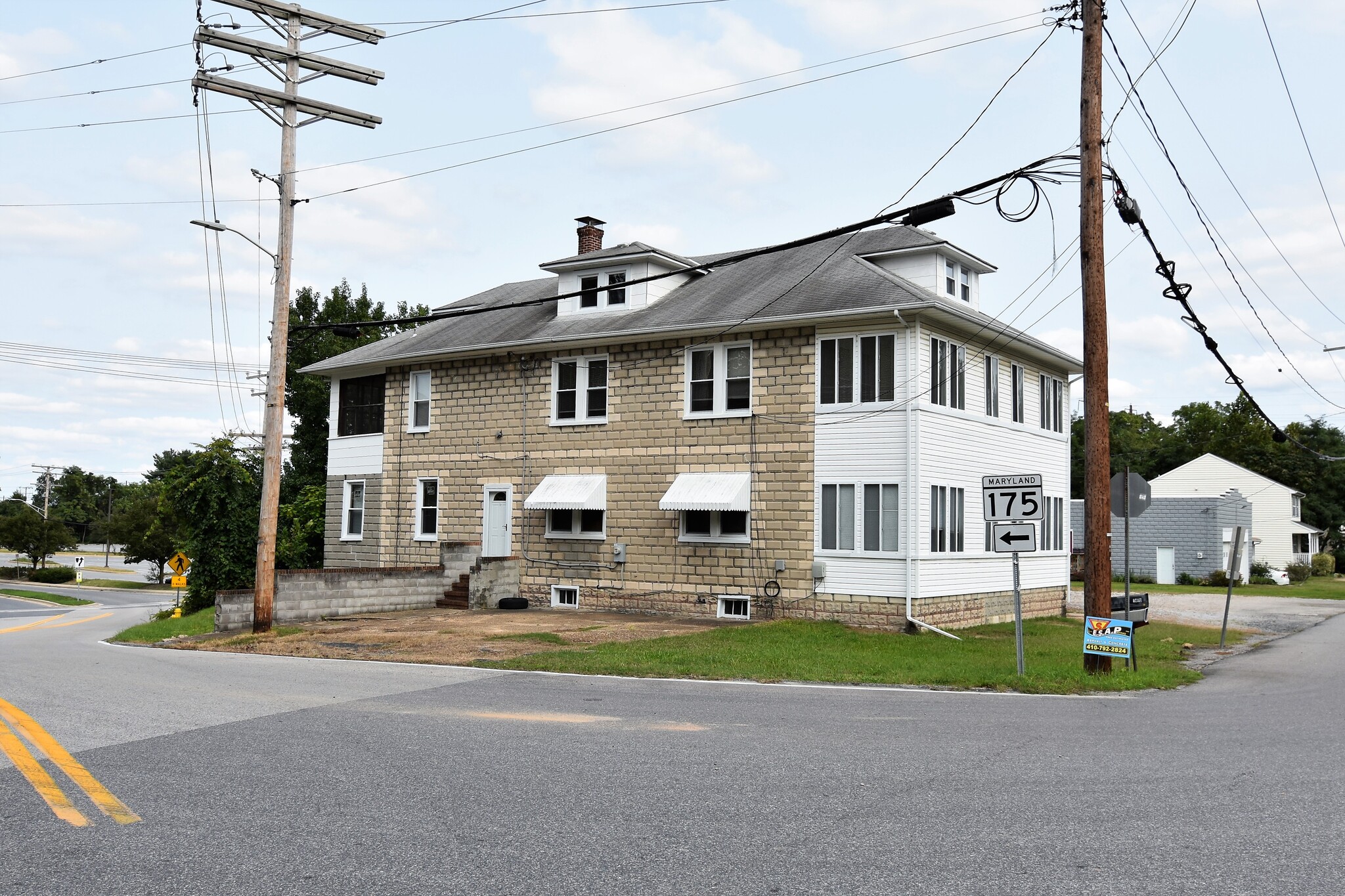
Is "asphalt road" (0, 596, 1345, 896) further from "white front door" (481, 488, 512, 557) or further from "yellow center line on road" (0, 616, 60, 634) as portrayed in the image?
"yellow center line on road" (0, 616, 60, 634)

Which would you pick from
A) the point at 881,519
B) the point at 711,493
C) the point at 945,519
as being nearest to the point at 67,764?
the point at 711,493

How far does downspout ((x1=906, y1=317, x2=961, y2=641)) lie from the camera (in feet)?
70.7

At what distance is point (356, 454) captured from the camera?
3134 centimetres

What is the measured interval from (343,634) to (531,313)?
11.8m

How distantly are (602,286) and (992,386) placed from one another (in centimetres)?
963

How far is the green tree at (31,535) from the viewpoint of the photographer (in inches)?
3049

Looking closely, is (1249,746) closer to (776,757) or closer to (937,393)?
(776,757)

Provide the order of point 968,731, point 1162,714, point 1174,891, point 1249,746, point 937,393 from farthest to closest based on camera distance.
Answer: point 937,393 < point 1162,714 < point 968,731 < point 1249,746 < point 1174,891

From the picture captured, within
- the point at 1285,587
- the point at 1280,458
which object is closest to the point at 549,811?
the point at 1285,587

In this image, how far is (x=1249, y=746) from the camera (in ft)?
30.6

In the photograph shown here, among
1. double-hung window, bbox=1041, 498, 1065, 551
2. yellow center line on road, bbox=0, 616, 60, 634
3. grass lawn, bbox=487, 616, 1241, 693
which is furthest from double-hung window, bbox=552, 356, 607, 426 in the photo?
yellow center line on road, bbox=0, 616, 60, 634

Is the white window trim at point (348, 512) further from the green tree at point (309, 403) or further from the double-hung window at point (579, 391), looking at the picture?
the green tree at point (309, 403)

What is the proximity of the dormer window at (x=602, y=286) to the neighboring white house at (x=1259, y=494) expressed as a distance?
37107mm

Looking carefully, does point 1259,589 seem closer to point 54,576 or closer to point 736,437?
point 736,437
